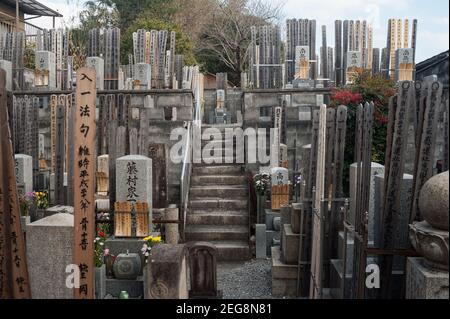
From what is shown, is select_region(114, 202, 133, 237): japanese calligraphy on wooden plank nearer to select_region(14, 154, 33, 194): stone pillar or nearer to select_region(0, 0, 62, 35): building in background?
select_region(14, 154, 33, 194): stone pillar

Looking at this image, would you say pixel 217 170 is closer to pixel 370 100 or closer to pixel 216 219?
pixel 216 219

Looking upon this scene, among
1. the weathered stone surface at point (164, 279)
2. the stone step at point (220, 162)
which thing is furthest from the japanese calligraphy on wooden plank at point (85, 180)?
the stone step at point (220, 162)

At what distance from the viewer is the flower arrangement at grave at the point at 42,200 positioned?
32.2 feet

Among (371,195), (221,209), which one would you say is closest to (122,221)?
(221,209)

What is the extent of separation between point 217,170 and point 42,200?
4428mm

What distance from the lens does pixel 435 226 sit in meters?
3.64

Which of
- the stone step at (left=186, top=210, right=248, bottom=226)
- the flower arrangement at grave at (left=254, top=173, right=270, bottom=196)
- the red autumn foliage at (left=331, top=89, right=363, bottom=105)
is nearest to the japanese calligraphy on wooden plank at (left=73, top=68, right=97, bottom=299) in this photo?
the stone step at (left=186, top=210, right=248, bottom=226)

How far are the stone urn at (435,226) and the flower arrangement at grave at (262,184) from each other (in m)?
6.54

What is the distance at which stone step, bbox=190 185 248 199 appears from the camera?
11.2 metres

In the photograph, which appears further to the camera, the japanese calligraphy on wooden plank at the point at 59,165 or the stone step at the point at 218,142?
the stone step at the point at 218,142

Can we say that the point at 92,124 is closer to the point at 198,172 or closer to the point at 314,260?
the point at 314,260

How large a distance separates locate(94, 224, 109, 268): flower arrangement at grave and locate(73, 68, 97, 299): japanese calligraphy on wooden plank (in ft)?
3.93

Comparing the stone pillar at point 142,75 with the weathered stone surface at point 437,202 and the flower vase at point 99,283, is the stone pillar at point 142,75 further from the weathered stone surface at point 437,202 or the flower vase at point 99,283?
the weathered stone surface at point 437,202

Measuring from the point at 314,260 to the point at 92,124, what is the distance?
328 centimetres
